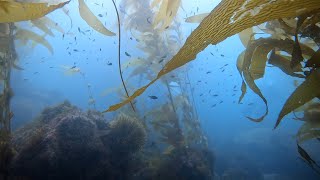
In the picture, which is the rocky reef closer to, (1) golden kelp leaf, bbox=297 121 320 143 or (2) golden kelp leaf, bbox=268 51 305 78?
(1) golden kelp leaf, bbox=297 121 320 143

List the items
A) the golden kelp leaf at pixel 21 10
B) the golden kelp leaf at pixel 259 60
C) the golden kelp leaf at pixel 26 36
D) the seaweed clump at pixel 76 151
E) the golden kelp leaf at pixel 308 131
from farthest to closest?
the seaweed clump at pixel 76 151 < the golden kelp leaf at pixel 26 36 < the golden kelp leaf at pixel 308 131 < the golden kelp leaf at pixel 259 60 < the golden kelp leaf at pixel 21 10

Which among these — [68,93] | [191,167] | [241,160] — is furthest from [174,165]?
[68,93]

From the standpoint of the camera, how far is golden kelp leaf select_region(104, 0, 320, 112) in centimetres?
95

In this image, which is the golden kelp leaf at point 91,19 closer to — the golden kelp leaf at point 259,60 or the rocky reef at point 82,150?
the golden kelp leaf at point 259,60

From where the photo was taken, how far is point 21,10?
1152 millimetres

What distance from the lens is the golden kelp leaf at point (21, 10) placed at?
1107mm

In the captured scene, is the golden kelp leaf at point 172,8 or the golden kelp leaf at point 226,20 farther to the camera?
the golden kelp leaf at point 172,8

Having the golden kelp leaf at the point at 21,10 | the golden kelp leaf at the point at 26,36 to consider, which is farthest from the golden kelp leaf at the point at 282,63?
the golden kelp leaf at the point at 26,36

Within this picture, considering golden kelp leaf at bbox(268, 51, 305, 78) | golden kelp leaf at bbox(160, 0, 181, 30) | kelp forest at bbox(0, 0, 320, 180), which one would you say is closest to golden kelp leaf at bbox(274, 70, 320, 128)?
kelp forest at bbox(0, 0, 320, 180)

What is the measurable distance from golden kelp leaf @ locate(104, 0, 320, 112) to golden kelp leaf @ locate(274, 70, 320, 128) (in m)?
0.43

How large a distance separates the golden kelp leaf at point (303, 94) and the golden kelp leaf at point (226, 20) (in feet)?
1.40

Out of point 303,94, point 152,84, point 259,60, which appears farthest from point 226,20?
point 152,84

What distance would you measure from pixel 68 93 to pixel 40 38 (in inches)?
1877

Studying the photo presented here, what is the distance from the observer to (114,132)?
487cm
